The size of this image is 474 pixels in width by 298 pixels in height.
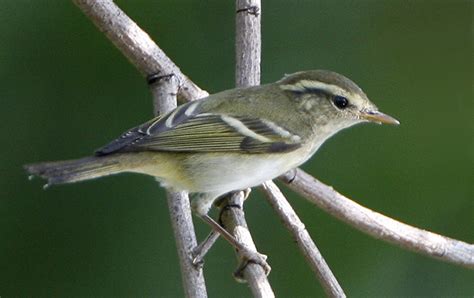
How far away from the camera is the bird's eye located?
3864mm

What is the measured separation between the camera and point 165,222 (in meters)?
5.25

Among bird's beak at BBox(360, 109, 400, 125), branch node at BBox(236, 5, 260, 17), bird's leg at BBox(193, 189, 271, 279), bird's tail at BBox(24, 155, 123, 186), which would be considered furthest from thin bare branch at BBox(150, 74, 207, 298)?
bird's beak at BBox(360, 109, 400, 125)

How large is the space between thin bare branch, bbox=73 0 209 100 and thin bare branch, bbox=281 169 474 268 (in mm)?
692

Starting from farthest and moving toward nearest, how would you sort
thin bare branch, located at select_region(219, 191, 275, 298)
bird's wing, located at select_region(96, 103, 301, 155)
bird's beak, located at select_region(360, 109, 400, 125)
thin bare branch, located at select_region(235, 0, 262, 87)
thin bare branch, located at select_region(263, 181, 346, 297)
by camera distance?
thin bare branch, located at select_region(235, 0, 262, 87) → bird's beak, located at select_region(360, 109, 400, 125) → bird's wing, located at select_region(96, 103, 301, 155) → thin bare branch, located at select_region(263, 181, 346, 297) → thin bare branch, located at select_region(219, 191, 275, 298)


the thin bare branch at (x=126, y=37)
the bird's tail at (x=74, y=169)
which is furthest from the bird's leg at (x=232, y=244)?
the thin bare branch at (x=126, y=37)

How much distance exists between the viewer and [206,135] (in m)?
3.75

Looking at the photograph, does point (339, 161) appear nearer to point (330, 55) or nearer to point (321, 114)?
point (330, 55)

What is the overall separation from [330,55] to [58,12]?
1.50 meters

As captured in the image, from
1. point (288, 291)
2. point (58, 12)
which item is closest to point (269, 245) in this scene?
point (288, 291)

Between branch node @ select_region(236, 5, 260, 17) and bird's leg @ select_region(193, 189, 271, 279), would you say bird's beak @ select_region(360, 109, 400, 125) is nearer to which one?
branch node @ select_region(236, 5, 260, 17)

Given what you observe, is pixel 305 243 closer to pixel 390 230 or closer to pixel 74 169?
pixel 390 230

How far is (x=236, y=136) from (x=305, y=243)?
0.52 metres

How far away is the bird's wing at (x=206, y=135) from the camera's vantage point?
3611 mm

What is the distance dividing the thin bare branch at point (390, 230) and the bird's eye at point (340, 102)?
1.12 ft
